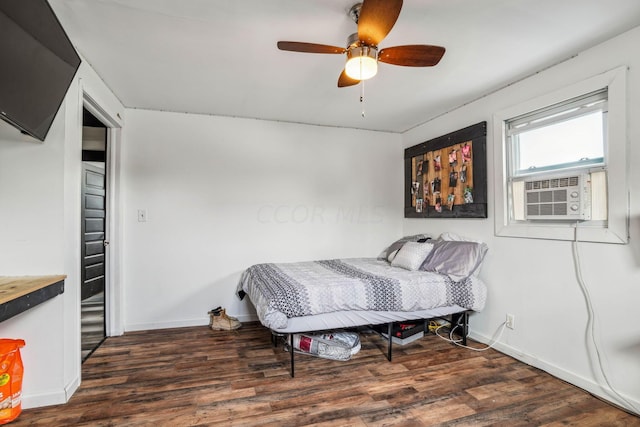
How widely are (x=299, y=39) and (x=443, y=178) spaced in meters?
2.21

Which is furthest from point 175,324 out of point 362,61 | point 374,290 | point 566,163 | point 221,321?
point 566,163

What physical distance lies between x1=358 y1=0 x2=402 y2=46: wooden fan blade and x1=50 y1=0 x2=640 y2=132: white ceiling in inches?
7.8

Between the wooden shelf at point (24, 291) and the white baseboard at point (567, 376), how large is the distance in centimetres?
335

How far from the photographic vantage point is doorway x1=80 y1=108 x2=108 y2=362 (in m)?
3.30

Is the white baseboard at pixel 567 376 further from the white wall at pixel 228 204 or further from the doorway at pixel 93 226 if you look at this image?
the doorway at pixel 93 226

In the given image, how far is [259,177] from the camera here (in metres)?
3.73

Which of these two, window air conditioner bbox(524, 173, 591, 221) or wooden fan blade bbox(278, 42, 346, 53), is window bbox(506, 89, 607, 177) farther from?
wooden fan blade bbox(278, 42, 346, 53)

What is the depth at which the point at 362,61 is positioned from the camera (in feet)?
6.02

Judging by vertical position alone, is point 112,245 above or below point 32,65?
below

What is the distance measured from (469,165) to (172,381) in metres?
3.16

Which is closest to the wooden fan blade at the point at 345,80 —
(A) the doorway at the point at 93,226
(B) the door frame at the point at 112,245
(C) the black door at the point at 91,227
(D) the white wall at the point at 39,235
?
(D) the white wall at the point at 39,235

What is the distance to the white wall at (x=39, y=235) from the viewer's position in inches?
76.6

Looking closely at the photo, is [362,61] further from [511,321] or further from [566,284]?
[511,321]

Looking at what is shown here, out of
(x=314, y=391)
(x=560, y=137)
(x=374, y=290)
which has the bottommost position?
(x=314, y=391)
